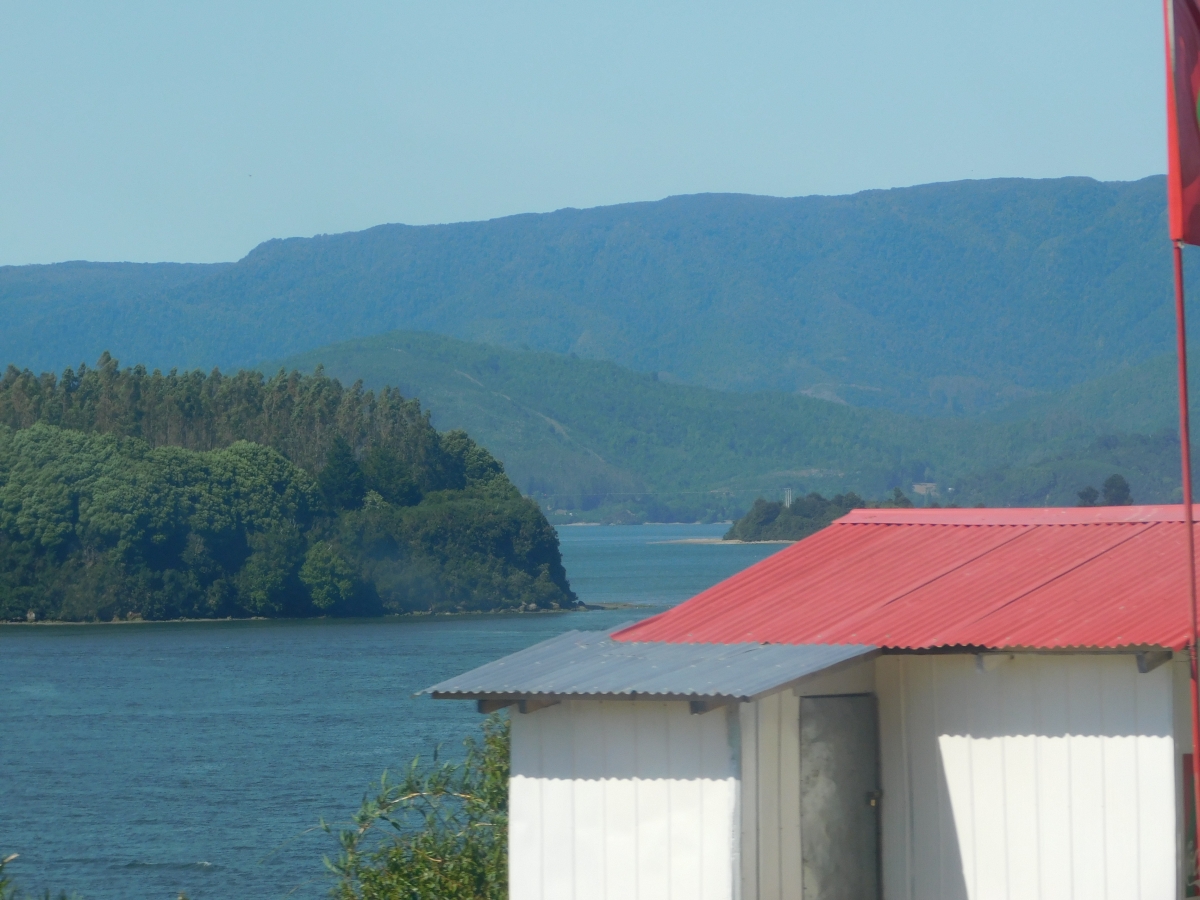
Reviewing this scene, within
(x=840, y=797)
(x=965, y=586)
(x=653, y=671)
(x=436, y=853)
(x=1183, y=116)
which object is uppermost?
(x=1183, y=116)

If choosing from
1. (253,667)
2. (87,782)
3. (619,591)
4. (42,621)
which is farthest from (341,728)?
(619,591)

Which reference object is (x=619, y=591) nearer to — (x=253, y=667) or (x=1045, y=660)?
(x=253, y=667)

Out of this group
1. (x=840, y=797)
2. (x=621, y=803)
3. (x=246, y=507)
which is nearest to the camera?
(x=621, y=803)

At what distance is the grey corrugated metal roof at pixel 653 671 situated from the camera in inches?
337

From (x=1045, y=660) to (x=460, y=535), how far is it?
98.4 meters

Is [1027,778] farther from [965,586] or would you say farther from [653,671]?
[653,671]

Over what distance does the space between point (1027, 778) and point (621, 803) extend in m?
2.21

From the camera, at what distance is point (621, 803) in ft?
29.2

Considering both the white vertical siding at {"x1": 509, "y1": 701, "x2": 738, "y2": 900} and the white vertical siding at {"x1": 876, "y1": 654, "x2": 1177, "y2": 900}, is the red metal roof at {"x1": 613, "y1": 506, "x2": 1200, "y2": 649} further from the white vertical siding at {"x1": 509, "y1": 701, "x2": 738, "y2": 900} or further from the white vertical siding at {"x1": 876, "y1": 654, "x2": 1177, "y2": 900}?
the white vertical siding at {"x1": 509, "y1": 701, "x2": 738, "y2": 900}

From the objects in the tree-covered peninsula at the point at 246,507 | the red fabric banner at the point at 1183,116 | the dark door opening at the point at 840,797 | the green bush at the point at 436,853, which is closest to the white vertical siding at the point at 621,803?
the dark door opening at the point at 840,797

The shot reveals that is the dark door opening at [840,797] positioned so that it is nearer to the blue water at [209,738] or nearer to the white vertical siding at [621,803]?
the white vertical siding at [621,803]

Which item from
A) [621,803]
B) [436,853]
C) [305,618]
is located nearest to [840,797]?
[621,803]

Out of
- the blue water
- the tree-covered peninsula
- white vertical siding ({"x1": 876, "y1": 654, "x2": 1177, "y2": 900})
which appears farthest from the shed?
the tree-covered peninsula

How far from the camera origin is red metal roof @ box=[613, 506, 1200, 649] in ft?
29.8
